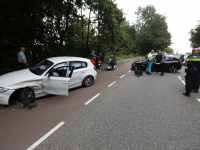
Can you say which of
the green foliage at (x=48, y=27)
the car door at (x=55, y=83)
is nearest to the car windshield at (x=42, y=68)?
the car door at (x=55, y=83)

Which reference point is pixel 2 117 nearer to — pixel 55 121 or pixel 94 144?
pixel 55 121

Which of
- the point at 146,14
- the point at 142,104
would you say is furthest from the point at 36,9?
the point at 146,14

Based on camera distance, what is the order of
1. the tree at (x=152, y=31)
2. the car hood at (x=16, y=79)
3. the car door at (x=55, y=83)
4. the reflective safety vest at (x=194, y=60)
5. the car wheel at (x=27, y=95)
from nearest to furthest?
1. the car hood at (x=16, y=79)
2. the car wheel at (x=27, y=95)
3. the car door at (x=55, y=83)
4. the reflective safety vest at (x=194, y=60)
5. the tree at (x=152, y=31)

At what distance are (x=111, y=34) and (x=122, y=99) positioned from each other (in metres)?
13.9

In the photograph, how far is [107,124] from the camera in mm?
3357

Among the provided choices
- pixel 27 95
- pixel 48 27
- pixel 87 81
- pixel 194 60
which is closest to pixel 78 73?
pixel 87 81

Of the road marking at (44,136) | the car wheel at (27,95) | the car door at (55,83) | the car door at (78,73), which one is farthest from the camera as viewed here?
the car door at (78,73)

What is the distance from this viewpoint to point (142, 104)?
4.60 meters

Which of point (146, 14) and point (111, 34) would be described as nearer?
point (111, 34)

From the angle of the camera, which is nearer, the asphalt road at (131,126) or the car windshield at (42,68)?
the asphalt road at (131,126)

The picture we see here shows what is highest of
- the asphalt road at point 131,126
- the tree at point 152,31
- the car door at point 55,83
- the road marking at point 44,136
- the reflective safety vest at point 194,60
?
the tree at point 152,31

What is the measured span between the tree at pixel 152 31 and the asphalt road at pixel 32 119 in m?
44.2

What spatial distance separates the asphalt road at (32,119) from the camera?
9.07 ft

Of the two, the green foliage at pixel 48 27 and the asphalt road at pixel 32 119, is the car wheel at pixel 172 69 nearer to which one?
the green foliage at pixel 48 27
